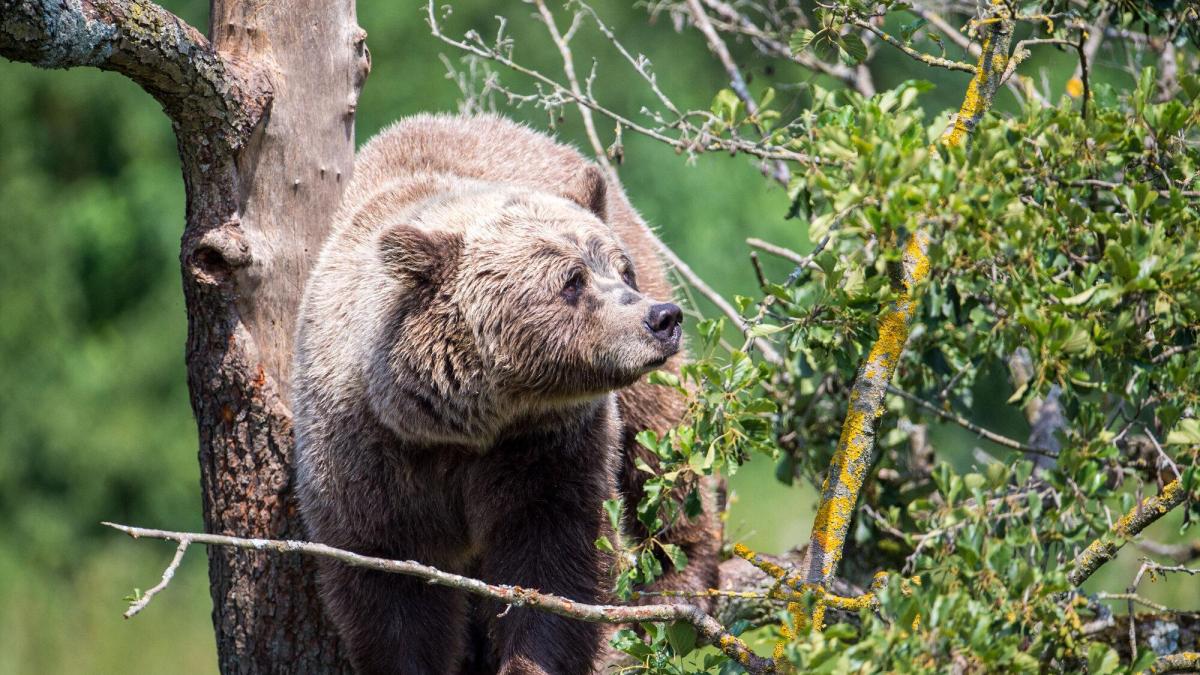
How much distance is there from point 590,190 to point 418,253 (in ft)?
2.38

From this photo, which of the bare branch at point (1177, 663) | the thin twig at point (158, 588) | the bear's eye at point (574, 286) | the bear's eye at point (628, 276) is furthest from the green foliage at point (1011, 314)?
the thin twig at point (158, 588)

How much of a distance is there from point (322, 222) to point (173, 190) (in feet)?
26.6

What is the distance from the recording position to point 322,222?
4352 mm

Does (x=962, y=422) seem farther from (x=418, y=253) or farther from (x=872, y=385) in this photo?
(x=418, y=253)

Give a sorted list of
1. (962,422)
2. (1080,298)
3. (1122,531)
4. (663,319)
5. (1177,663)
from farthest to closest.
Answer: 1. (962,422)
2. (663,319)
3. (1177,663)
4. (1122,531)
5. (1080,298)

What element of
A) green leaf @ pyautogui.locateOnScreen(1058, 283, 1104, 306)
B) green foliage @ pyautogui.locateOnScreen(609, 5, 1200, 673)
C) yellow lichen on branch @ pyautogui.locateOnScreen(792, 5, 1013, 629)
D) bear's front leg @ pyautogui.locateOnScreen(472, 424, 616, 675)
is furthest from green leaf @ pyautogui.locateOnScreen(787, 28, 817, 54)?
bear's front leg @ pyautogui.locateOnScreen(472, 424, 616, 675)

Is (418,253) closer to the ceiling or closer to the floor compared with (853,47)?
closer to the floor

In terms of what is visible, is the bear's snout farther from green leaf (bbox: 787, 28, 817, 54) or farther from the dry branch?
green leaf (bbox: 787, 28, 817, 54)

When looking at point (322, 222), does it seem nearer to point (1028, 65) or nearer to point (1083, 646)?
Result: point (1083, 646)

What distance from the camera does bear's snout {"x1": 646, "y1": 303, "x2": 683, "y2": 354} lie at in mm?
3512

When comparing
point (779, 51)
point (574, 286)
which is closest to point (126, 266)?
point (779, 51)

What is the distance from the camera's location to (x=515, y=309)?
12.2ft

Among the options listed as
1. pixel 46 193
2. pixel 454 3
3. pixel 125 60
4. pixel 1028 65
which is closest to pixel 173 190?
pixel 46 193

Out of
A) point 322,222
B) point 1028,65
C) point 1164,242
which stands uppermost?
point 1028,65
